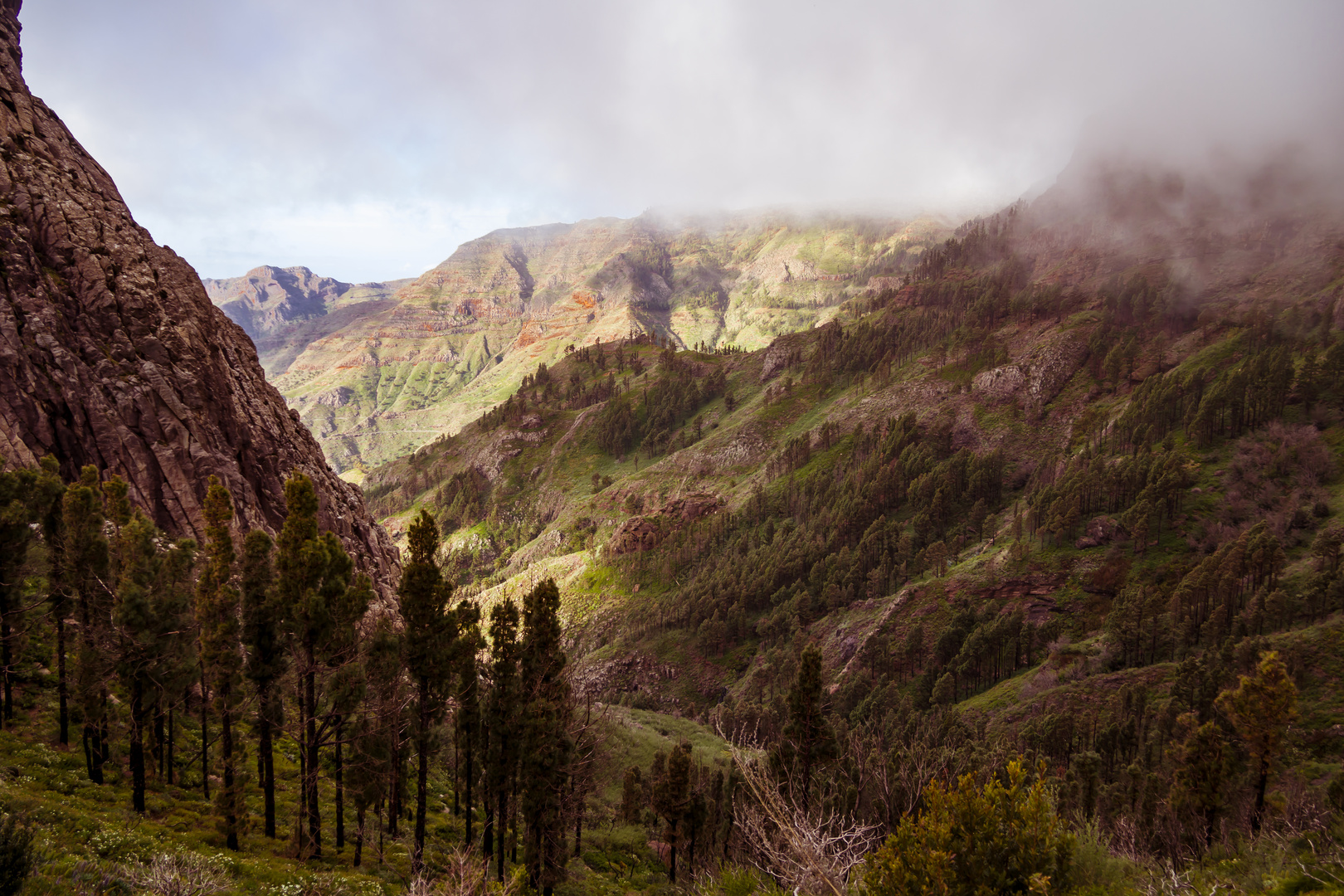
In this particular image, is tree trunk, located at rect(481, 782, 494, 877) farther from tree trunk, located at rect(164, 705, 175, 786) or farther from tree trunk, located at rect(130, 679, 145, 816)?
tree trunk, located at rect(164, 705, 175, 786)

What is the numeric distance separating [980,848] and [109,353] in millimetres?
74771

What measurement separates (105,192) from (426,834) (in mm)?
79774

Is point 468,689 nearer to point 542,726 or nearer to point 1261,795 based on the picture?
point 542,726

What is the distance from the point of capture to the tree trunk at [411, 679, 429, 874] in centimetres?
2758

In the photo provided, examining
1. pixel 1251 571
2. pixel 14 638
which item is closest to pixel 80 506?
pixel 14 638

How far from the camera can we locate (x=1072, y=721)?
2872 inches

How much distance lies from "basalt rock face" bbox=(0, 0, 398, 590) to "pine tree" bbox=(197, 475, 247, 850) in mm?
32115

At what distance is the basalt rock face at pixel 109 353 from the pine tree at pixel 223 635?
32.1m

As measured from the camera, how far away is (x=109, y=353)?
5284cm

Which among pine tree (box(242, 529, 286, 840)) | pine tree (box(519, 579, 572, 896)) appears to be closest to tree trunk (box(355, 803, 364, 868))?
pine tree (box(519, 579, 572, 896))

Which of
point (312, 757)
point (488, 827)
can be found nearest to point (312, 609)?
point (312, 757)

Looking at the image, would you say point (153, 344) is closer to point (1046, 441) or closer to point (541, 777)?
point (541, 777)

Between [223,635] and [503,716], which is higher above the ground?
[223,635]

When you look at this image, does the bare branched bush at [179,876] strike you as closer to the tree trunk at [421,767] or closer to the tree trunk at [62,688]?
the tree trunk at [421,767]
